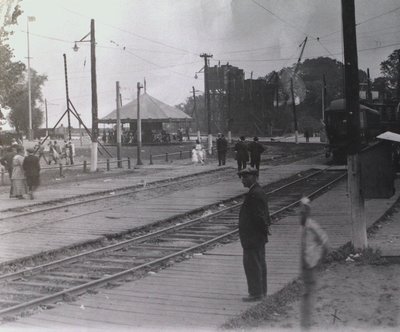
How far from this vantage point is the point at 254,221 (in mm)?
7121

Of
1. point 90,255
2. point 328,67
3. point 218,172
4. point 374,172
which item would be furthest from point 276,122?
point 90,255

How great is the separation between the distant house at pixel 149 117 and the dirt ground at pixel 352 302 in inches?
2025

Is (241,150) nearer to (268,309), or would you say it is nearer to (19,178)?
(19,178)

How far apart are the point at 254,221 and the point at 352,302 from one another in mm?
1482

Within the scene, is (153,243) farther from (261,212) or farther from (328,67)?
(328,67)

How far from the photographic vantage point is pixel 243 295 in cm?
717

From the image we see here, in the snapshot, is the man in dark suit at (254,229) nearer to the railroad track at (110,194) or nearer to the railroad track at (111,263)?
the railroad track at (111,263)

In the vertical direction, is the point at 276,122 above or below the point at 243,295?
above

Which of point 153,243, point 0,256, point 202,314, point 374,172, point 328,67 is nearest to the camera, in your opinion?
point 202,314

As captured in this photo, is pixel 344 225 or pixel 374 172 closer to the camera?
pixel 344 225

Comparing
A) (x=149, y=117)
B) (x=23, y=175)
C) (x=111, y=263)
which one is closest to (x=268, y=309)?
(x=111, y=263)

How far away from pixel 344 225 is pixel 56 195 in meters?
10.2

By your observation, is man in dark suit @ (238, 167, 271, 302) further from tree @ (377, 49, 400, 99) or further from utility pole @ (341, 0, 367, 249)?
tree @ (377, 49, 400, 99)

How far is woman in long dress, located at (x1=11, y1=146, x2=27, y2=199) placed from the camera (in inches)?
683
